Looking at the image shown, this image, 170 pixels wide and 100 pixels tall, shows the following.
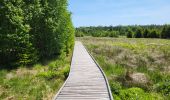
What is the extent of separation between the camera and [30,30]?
21609 mm

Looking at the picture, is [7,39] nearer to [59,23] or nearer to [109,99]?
[59,23]

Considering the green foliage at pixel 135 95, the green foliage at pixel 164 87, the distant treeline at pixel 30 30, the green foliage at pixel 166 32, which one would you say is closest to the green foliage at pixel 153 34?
the green foliage at pixel 166 32

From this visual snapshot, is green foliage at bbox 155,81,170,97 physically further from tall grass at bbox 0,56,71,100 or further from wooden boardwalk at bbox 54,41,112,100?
tall grass at bbox 0,56,71,100

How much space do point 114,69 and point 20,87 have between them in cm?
703

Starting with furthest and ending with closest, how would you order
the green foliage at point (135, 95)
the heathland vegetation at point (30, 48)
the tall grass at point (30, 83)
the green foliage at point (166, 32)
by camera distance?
the green foliage at point (166, 32), the heathland vegetation at point (30, 48), the tall grass at point (30, 83), the green foliage at point (135, 95)

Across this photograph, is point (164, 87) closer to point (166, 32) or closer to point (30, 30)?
point (30, 30)

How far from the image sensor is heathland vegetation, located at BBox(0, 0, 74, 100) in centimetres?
1441

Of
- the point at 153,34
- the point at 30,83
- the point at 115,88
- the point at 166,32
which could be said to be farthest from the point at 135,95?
the point at 153,34

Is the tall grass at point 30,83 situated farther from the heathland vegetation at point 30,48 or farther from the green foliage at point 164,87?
the green foliage at point 164,87

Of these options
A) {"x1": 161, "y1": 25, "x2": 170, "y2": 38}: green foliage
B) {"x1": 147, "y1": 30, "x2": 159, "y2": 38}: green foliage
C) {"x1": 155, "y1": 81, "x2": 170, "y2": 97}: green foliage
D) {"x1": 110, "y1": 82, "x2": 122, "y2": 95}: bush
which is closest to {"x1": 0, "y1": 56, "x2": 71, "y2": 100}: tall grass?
{"x1": 110, "y1": 82, "x2": 122, "y2": 95}: bush

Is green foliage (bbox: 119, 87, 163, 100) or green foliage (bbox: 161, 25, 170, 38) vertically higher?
green foliage (bbox: 161, 25, 170, 38)

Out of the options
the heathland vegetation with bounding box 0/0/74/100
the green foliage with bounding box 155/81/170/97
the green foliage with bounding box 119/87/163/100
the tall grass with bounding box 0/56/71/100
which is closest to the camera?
the green foliage with bounding box 119/87/163/100

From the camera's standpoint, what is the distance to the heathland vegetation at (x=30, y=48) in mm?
14406

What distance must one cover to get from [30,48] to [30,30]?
223 centimetres
